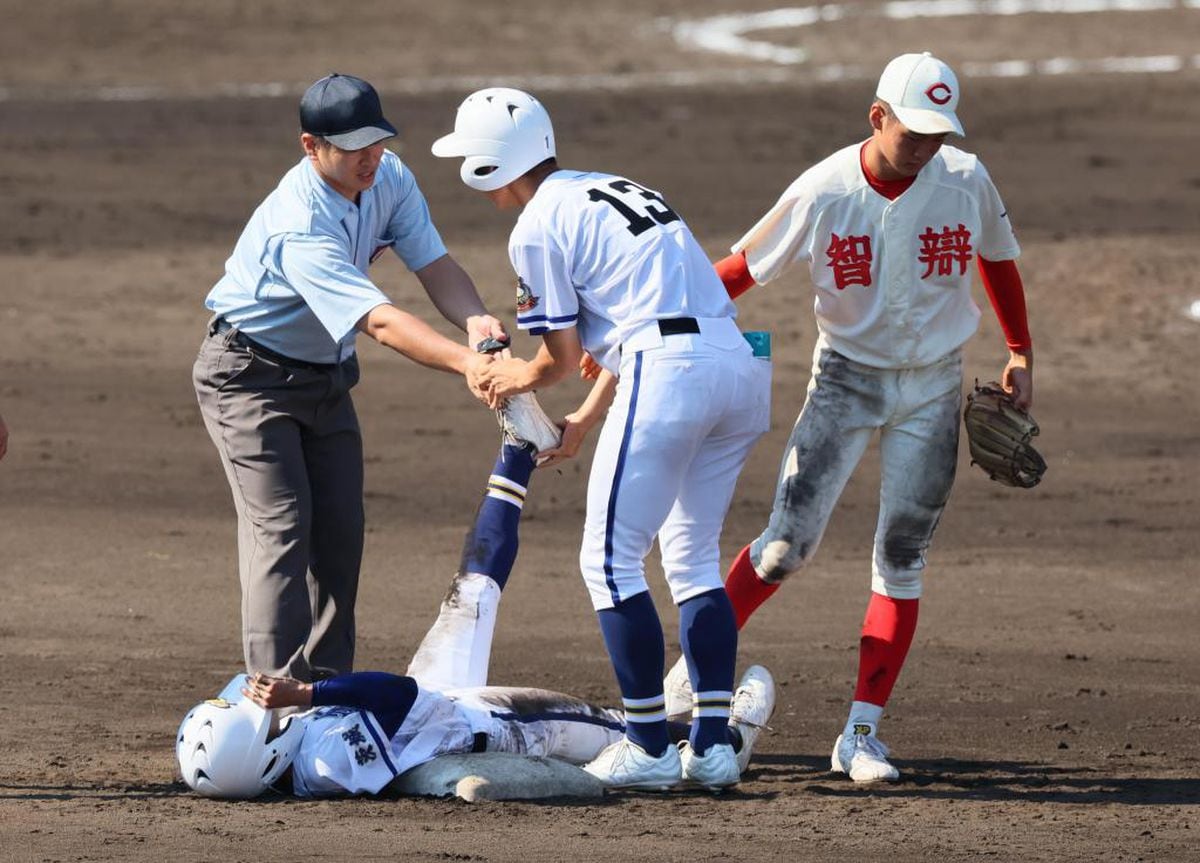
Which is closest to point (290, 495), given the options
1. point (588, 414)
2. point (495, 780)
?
point (588, 414)

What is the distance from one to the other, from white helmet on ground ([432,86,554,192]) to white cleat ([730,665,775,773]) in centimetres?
174

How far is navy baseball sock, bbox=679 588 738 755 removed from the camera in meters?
6.00

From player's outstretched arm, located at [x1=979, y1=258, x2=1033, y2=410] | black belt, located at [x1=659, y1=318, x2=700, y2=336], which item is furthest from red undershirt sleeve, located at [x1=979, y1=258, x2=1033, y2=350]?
black belt, located at [x1=659, y1=318, x2=700, y2=336]

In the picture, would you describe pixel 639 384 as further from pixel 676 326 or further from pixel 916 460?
pixel 916 460

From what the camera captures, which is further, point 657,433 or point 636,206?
point 636,206

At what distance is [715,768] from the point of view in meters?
6.05

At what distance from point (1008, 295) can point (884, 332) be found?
0.52m

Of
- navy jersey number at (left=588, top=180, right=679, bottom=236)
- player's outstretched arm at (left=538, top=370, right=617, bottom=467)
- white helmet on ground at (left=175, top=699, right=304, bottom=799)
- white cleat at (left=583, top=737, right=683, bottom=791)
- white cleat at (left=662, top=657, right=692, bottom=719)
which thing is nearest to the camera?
white helmet on ground at (left=175, top=699, right=304, bottom=799)

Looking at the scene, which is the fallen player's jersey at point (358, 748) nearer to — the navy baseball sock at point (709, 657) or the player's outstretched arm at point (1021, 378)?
the navy baseball sock at point (709, 657)

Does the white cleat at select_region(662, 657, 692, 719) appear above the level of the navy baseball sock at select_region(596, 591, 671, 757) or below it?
below

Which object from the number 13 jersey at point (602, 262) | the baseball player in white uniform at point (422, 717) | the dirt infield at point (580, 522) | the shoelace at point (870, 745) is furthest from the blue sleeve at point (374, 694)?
the shoelace at point (870, 745)

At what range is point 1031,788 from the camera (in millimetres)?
6297

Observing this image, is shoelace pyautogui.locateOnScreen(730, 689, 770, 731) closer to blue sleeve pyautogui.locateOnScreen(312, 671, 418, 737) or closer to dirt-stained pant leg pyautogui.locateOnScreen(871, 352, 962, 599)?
dirt-stained pant leg pyautogui.locateOnScreen(871, 352, 962, 599)

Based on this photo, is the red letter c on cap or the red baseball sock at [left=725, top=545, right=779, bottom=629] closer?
the red letter c on cap
